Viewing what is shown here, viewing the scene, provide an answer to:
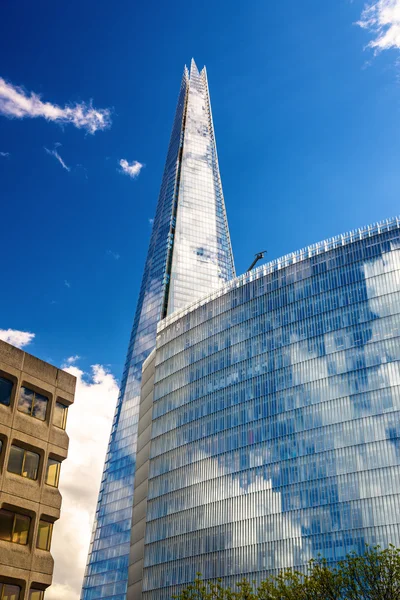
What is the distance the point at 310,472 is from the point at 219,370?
27062 millimetres

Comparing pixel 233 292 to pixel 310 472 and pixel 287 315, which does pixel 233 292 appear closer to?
pixel 287 315

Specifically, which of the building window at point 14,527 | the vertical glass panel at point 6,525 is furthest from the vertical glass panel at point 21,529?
the vertical glass panel at point 6,525

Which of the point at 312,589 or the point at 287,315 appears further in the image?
the point at 287,315

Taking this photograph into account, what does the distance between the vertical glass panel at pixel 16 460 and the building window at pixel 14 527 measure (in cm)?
218

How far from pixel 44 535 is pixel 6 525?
275 cm

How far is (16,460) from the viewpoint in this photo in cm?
3959

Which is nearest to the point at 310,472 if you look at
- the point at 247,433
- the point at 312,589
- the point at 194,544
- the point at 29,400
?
the point at 247,433

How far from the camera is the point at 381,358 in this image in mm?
95688

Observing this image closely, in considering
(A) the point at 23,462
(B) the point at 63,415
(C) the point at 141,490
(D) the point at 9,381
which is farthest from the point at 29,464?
(C) the point at 141,490

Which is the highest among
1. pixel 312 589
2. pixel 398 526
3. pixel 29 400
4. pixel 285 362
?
pixel 285 362

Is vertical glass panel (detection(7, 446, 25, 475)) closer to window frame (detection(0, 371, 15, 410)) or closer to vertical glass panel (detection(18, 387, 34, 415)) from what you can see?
vertical glass panel (detection(18, 387, 34, 415))

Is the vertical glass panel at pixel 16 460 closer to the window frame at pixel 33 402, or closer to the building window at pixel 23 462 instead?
the building window at pixel 23 462

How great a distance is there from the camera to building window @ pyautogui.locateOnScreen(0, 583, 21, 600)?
36.7 meters

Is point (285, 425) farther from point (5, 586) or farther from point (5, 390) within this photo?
point (5, 586)
